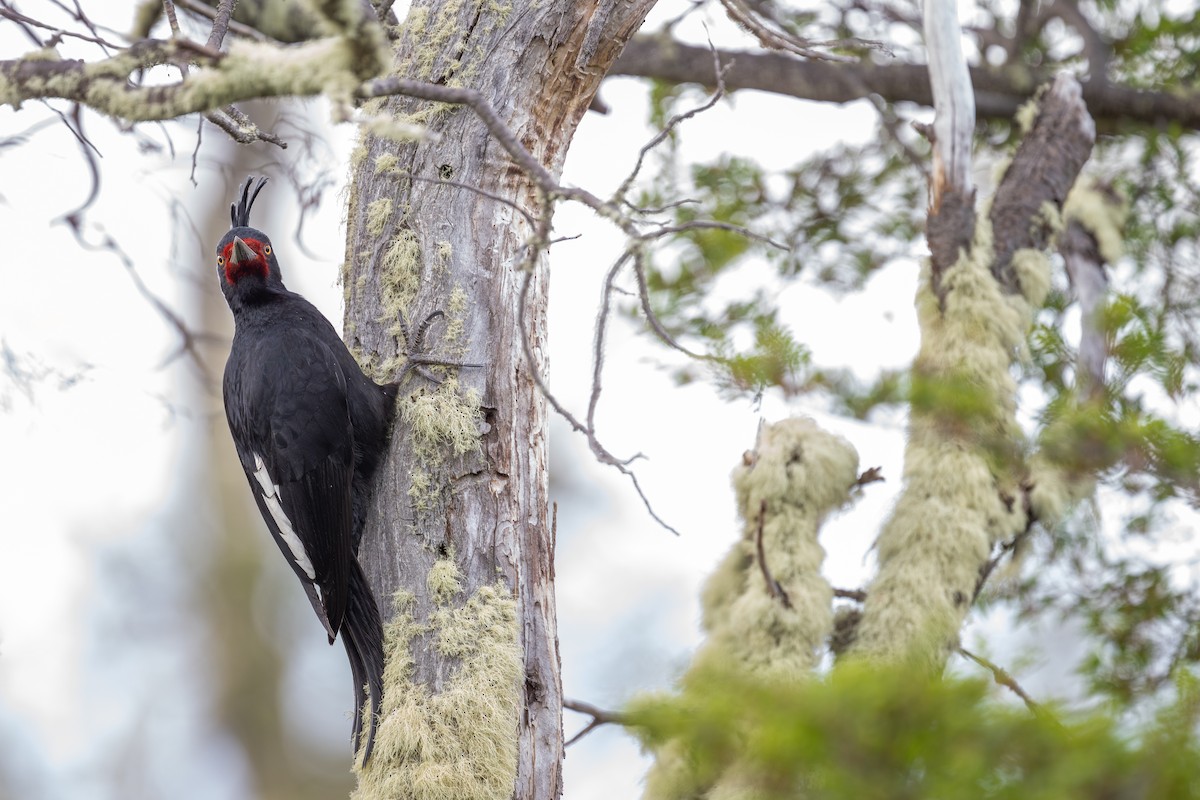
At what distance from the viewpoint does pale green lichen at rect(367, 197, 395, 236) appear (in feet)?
7.62

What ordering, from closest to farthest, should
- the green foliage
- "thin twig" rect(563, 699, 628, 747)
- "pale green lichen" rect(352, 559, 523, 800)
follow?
the green foliage → "pale green lichen" rect(352, 559, 523, 800) → "thin twig" rect(563, 699, 628, 747)

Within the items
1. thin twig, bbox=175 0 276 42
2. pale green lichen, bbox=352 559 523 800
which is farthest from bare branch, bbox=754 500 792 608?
thin twig, bbox=175 0 276 42

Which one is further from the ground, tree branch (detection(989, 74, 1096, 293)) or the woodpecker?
tree branch (detection(989, 74, 1096, 293))

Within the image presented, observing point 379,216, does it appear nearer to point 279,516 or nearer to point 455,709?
point 279,516

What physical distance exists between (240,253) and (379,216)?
1.90 feet

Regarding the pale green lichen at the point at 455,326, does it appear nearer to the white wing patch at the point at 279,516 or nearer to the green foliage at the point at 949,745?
the white wing patch at the point at 279,516

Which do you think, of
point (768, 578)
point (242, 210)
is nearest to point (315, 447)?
point (242, 210)

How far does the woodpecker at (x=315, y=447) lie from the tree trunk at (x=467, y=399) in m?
0.07

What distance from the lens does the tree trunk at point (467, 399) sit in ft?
6.46

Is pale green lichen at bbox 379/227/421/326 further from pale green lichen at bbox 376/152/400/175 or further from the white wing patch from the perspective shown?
the white wing patch

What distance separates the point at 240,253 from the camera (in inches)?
106

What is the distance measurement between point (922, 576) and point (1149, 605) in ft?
2.39

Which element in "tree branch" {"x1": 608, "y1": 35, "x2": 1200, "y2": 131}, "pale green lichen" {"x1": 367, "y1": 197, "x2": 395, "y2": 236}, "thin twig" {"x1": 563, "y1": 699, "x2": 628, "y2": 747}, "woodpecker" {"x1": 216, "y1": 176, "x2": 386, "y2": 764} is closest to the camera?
"woodpecker" {"x1": 216, "y1": 176, "x2": 386, "y2": 764}

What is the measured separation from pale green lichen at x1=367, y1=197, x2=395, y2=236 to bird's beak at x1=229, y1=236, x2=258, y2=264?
1.77 feet
